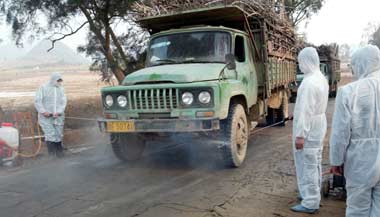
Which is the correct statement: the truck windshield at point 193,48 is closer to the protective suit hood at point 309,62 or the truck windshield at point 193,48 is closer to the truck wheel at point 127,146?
the truck wheel at point 127,146

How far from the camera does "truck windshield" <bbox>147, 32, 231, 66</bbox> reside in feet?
23.4

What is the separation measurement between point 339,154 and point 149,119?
3.44 meters

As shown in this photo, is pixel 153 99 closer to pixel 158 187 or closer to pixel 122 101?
pixel 122 101

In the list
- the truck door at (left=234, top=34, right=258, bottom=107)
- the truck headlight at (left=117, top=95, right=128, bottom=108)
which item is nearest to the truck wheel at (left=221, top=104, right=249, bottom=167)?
the truck door at (left=234, top=34, right=258, bottom=107)

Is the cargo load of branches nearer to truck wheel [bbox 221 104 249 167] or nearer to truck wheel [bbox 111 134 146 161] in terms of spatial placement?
truck wheel [bbox 221 104 249 167]

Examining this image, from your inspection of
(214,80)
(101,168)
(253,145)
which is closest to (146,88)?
(214,80)

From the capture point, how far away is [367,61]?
3270 mm

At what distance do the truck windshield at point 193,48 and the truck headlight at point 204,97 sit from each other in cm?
126

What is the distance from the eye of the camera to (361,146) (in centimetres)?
325

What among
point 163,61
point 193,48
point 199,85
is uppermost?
point 193,48

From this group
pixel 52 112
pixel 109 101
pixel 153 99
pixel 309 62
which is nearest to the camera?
pixel 309 62

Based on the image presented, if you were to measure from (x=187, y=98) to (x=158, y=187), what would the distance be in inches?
54.1

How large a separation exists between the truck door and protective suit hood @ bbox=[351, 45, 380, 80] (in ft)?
12.4

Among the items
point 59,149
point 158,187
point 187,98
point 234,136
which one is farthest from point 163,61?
point 59,149
